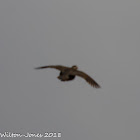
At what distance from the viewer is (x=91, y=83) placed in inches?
1470

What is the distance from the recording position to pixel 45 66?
3769cm

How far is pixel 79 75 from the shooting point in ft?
119

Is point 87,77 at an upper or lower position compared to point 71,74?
upper

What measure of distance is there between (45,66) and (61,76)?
91.2 inches

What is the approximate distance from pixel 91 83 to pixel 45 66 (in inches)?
161

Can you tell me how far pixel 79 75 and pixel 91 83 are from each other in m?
1.53

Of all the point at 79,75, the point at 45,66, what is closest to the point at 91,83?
the point at 79,75

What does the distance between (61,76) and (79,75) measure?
4.92 feet

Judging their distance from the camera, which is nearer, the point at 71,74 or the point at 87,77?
the point at 71,74

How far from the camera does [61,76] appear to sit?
36.0 metres

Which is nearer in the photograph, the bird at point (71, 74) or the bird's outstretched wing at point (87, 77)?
the bird at point (71, 74)

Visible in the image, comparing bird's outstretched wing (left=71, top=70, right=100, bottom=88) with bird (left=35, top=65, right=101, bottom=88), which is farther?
bird's outstretched wing (left=71, top=70, right=100, bottom=88)

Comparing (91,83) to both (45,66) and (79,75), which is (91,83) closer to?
(79,75)
